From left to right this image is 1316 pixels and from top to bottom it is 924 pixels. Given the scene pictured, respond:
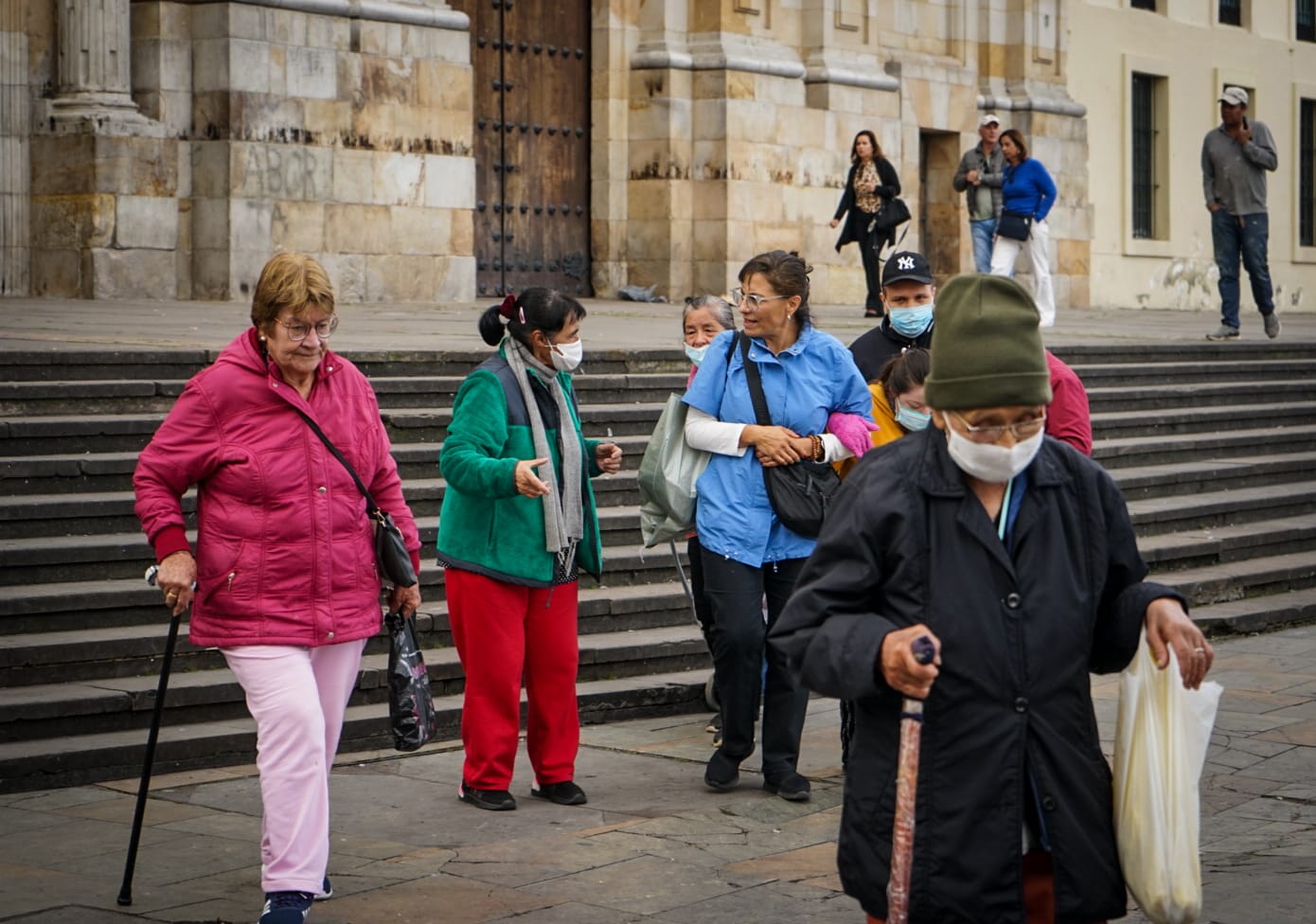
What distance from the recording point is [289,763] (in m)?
5.39

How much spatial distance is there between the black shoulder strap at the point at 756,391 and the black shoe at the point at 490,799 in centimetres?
147

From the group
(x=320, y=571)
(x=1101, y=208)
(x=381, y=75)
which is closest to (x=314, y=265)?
(x=320, y=571)

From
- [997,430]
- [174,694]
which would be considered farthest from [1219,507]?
[997,430]

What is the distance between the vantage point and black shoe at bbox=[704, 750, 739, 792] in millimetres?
7199

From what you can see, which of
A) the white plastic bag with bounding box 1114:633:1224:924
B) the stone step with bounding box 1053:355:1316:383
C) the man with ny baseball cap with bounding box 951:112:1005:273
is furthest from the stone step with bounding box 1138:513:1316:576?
the white plastic bag with bounding box 1114:633:1224:924

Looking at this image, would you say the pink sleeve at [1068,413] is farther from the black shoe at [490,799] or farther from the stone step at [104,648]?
the stone step at [104,648]

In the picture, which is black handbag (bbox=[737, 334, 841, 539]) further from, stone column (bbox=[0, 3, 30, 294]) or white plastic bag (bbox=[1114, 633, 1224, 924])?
stone column (bbox=[0, 3, 30, 294])

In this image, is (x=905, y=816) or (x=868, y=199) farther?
(x=868, y=199)

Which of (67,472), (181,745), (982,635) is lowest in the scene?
(181,745)

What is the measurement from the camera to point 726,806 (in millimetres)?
6980

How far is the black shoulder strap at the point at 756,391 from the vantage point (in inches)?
281

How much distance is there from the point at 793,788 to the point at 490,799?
98 centimetres

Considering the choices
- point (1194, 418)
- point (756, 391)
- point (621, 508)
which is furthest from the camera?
point (1194, 418)

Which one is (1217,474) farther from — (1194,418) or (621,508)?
(621,508)
